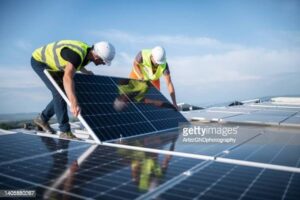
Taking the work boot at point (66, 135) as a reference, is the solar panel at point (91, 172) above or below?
below

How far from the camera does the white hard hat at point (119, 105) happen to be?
6.44 metres

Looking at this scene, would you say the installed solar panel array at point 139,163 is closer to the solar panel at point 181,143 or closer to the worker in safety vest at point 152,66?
the solar panel at point 181,143

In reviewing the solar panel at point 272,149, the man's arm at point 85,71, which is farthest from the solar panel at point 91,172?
Answer: the man's arm at point 85,71

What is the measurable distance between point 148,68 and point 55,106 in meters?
3.78

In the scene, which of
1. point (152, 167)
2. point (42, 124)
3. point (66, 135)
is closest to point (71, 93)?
point (66, 135)

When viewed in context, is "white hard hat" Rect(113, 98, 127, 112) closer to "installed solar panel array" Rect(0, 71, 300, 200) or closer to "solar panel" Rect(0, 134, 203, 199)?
"installed solar panel array" Rect(0, 71, 300, 200)

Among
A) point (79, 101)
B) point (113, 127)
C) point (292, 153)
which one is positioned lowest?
point (292, 153)

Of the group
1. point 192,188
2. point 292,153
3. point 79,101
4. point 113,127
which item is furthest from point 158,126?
point 192,188

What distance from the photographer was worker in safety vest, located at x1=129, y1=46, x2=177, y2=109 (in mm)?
8750

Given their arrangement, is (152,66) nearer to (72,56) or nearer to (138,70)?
(138,70)

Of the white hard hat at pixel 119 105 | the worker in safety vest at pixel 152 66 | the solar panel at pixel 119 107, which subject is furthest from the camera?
the worker in safety vest at pixel 152 66

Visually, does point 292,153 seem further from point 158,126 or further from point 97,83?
point 97,83

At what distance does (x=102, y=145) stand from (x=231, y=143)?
2186 mm

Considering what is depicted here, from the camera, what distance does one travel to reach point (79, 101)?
570cm
